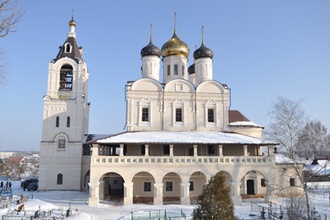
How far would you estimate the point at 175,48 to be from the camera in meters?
29.1

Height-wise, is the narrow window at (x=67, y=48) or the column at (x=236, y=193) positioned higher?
the narrow window at (x=67, y=48)

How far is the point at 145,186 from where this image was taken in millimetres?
22672

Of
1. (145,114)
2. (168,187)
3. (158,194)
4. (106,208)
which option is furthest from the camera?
(145,114)

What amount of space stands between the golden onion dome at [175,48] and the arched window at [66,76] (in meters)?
9.42

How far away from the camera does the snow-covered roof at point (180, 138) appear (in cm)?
2112

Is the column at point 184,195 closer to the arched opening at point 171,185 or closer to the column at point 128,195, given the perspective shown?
the arched opening at point 171,185

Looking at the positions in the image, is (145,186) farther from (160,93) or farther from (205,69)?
(205,69)

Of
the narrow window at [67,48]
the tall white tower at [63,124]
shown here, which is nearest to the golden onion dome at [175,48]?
the tall white tower at [63,124]

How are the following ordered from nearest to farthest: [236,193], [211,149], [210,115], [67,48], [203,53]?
[236,193]
[211,149]
[210,115]
[203,53]
[67,48]

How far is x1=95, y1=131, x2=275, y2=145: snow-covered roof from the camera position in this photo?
21.1 meters

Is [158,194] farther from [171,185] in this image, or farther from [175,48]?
[175,48]

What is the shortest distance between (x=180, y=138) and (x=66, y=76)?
14209mm

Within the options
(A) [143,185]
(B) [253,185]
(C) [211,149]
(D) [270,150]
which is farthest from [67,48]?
(B) [253,185]

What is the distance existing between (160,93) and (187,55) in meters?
6.76
